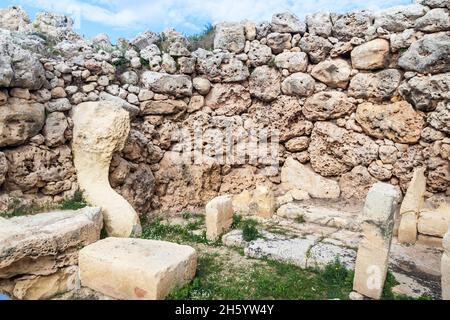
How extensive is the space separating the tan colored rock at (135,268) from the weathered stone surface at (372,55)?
221 inches

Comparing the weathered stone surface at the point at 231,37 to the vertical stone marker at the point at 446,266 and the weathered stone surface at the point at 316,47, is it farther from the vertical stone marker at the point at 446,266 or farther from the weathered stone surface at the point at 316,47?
the vertical stone marker at the point at 446,266

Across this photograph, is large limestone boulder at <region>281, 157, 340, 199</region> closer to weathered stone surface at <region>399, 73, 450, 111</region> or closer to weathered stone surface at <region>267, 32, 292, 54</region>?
weathered stone surface at <region>399, 73, 450, 111</region>

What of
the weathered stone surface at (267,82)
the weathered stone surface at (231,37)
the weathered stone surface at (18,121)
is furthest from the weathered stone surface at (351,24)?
the weathered stone surface at (18,121)

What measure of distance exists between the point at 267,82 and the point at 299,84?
793 millimetres

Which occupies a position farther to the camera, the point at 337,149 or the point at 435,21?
the point at 337,149

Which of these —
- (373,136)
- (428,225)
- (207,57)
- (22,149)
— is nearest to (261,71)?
(207,57)

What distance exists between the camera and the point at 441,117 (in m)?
7.04

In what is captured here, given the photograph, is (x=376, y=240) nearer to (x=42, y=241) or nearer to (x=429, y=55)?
(x=42, y=241)

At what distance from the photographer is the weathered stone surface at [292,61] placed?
8523mm

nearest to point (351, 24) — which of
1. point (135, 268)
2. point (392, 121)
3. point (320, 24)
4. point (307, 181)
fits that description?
point (320, 24)
